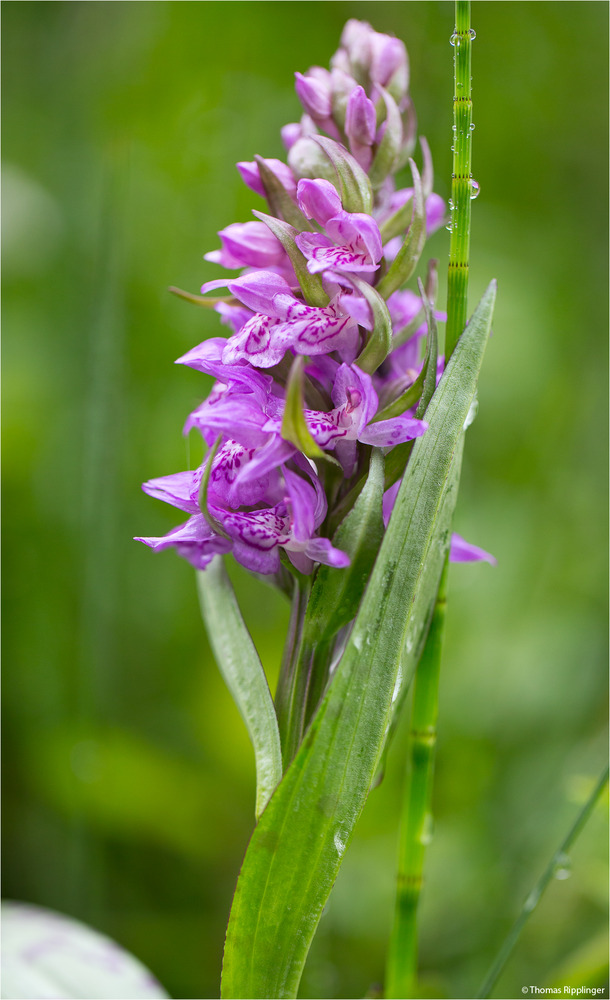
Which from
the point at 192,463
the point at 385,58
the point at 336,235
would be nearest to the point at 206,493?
the point at 336,235

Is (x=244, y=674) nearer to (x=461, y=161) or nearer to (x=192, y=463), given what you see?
(x=461, y=161)

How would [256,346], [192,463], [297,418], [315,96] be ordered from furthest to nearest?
[192,463] < [315,96] < [256,346] < [297,418]

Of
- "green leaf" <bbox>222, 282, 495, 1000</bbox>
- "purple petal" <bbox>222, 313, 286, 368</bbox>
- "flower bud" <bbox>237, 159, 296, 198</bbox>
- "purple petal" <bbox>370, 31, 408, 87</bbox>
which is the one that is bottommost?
"green leaf" <bbox>222, 282, 495, 1000</bbox>

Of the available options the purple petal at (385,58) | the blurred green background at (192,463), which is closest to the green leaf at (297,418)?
the purple petal at (385,58)

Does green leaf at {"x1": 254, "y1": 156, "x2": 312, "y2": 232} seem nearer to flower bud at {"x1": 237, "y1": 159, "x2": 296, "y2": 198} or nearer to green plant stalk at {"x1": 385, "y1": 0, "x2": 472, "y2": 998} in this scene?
flower bud at {"x1": 237, "y1": 159, "x2": 296, "y2": 198}

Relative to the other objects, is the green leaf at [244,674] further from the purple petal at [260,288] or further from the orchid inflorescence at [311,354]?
the purple petal at [260,288]

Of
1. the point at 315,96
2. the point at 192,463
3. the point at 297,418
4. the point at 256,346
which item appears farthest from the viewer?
the point at 192,463

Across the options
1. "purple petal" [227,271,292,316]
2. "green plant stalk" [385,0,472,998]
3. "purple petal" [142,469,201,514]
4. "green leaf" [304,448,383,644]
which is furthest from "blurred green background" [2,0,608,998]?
"purple petal" [227,271,292,316]
